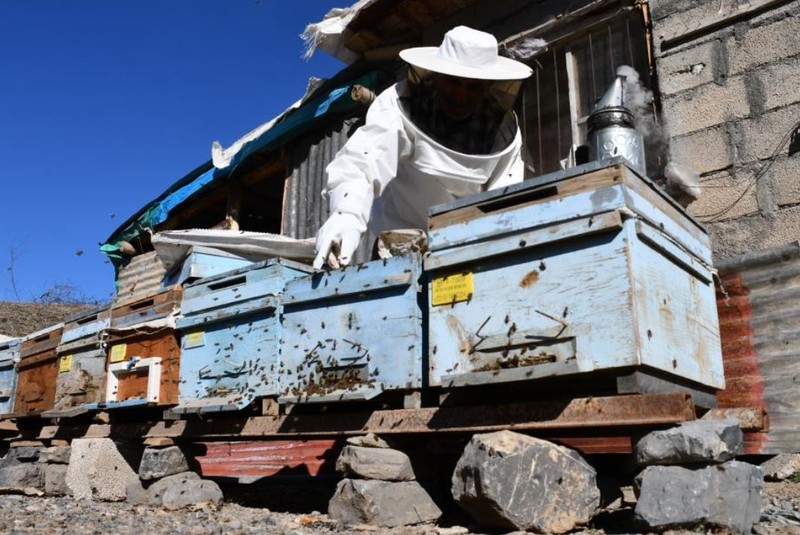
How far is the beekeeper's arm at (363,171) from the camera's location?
10.7 ft

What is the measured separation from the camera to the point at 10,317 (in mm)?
11562

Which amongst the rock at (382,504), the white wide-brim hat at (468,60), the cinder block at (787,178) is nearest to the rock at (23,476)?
the rock at (382,504)

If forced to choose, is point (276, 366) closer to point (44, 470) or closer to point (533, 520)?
point (533, 520)

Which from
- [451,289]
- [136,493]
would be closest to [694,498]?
[451,289]

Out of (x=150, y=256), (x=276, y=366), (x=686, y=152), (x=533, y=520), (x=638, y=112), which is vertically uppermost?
(x=150, y=256)

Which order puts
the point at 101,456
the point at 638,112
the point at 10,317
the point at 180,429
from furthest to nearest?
the point at 10,317 → the point at 638,112 → the point at 101,456 → the point at 180,429

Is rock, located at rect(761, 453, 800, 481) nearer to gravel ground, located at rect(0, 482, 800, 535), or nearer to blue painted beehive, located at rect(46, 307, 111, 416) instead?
gravel ground, located at rect(0, 482, 800, 535)

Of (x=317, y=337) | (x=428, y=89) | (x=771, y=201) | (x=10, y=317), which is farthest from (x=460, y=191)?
(x=10, y=317)

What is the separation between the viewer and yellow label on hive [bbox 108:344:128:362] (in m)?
3.99

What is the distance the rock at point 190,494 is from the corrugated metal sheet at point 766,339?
7.93 feet

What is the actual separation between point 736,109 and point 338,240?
7.51 feet

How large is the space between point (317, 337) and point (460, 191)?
1.25 metres

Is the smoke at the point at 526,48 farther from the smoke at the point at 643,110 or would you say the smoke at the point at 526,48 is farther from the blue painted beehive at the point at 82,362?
the blue painted beehive at the point at 82,362

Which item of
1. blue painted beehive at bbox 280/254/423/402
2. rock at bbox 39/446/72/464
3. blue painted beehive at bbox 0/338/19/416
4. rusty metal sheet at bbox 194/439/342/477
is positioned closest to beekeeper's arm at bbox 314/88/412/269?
blue painted beehive at bbox 280/254/423/402
